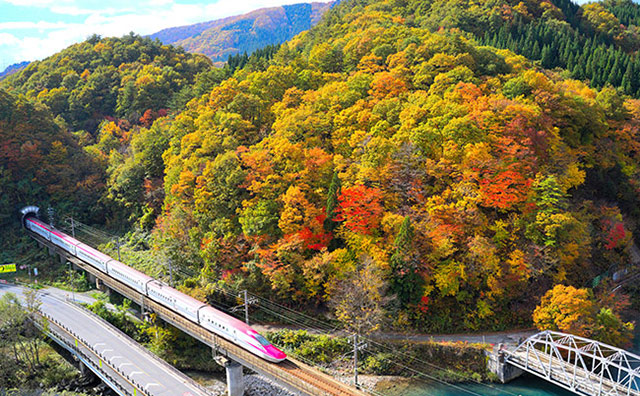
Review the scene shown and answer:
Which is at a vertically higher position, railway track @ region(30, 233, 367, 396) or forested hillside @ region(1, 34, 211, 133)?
forested hillside @ region(1, 34, 211, 133)

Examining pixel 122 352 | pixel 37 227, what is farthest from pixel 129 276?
pixel 37 227

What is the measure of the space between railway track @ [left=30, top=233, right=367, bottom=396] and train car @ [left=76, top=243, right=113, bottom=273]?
7189 mm

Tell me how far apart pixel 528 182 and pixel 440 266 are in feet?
31.3

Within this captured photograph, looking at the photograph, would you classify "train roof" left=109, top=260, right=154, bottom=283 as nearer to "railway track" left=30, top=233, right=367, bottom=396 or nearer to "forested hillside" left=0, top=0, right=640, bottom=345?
"railway track" left=30, top=233, right=367, bottom=396

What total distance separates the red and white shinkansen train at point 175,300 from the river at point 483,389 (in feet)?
30.2

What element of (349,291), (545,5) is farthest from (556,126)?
(545,5)

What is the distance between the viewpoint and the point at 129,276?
134ft

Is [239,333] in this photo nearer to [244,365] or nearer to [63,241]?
[244,365]

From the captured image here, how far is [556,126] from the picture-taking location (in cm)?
4469

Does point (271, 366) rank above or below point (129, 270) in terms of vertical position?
above

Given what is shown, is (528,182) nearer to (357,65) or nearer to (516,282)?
(516,282)

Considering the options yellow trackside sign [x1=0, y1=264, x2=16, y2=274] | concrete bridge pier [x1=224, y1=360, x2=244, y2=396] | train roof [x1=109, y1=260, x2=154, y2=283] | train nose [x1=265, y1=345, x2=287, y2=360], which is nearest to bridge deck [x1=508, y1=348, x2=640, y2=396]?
train nose [x1=265, y1=345, x2=287, y2=360]

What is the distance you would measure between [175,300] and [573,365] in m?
29.0

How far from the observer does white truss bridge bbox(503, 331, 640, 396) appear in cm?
2662
